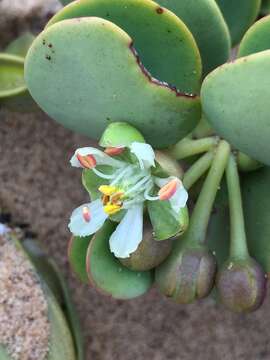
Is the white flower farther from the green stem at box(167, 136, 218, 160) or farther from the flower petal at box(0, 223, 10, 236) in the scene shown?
the flower petal at box(0, 223, 10, 236)

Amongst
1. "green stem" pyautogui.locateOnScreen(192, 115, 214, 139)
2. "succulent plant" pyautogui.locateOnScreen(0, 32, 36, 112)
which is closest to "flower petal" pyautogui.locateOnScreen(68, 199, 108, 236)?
"green stem" pyautogui.locateOnScreen(192, 115, 214, 139)

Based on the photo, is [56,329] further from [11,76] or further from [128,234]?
[11,76]

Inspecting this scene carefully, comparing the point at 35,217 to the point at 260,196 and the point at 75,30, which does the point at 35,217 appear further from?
the point at 75,30

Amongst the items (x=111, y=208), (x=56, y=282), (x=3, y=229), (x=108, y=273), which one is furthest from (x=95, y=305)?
(x=111, y=208)

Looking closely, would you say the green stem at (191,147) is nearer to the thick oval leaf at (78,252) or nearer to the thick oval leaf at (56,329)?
the thick oval leaf at (78,252)

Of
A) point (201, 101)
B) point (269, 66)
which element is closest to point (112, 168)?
point (201, 101)
